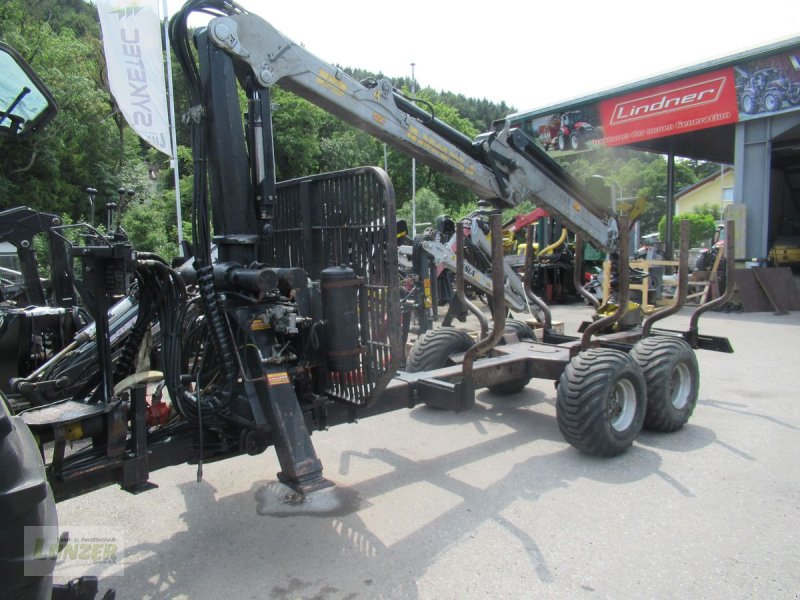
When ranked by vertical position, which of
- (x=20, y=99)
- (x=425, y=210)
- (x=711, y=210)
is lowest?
(x=20, y=99)

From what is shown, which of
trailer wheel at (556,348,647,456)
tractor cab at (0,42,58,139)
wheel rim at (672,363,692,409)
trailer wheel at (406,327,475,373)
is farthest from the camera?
trailer wheel at (406,327,475,373)

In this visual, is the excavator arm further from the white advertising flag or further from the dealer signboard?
the dealer signboard

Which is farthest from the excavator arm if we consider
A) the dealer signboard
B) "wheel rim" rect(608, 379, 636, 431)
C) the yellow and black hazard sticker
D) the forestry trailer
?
the dealer signboard

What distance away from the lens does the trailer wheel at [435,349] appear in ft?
19.3

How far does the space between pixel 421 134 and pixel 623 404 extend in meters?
2.81

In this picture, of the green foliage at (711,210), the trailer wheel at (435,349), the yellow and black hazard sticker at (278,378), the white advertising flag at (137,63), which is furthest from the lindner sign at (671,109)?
the green foliage at (711,210)

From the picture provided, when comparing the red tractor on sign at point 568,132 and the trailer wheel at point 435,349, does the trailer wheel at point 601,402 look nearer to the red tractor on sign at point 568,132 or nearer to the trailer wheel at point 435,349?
the trailer wheel at point 435,349

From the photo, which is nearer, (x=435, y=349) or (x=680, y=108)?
(x=435, y=349)

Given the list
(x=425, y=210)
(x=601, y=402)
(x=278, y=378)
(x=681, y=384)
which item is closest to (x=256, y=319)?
(x=278, y=378)

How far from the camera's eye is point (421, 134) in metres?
4.96

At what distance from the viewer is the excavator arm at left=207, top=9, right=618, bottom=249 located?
12.1ft

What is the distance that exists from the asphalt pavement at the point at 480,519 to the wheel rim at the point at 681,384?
0.96 feet

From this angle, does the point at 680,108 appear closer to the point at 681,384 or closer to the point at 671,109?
the point at 671,109

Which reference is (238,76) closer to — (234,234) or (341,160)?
(234,234)
